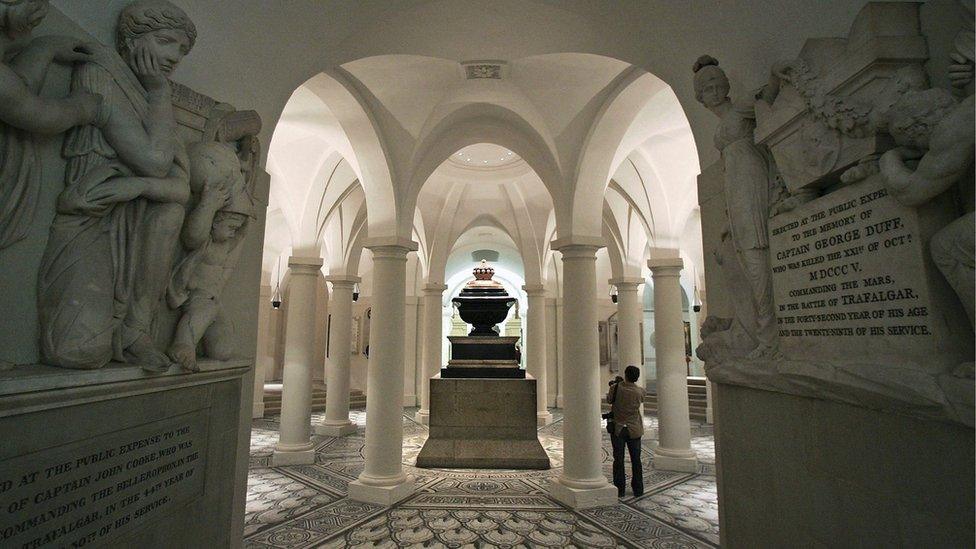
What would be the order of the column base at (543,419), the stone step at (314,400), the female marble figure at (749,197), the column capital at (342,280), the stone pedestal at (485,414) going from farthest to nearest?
the stone step at (314,400), the column base at (543,419), the column capital at (342,280), the stone pedestal at (485,414), the female marble figure at (749,197)

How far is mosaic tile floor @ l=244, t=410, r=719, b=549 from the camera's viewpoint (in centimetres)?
457

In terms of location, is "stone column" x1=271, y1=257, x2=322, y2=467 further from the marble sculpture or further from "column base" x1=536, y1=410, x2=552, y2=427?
"column base" x1=536, y1=410, x2=552, y2=427

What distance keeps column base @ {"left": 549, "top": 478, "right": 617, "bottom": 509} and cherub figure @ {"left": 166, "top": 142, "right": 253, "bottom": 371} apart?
4.53 m

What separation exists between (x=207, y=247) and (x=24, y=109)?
40.0 inches

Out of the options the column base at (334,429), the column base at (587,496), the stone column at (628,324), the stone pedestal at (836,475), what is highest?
the stone column at (628,324)

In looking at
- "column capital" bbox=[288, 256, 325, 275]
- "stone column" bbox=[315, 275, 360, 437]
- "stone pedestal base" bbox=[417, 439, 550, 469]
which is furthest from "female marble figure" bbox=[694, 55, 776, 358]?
"stone column" bbox=[315, 275, 360, 437]

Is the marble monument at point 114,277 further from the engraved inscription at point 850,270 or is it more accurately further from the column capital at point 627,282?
the column capital at point 627,282

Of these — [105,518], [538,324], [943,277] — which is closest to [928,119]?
[943,277]

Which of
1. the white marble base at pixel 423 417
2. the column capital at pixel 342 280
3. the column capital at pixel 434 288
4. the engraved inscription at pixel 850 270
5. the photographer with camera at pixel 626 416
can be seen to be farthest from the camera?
the column capital at pixel 434 288

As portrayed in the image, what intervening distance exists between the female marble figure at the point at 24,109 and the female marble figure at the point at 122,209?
11 centimetres

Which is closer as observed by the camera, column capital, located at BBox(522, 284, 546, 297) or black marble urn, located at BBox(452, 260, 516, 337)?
black marble urn, located at BBox(452, 260, 516, 337)

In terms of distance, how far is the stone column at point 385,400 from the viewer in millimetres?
5723

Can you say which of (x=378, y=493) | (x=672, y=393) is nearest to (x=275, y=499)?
(x=378, y=493)

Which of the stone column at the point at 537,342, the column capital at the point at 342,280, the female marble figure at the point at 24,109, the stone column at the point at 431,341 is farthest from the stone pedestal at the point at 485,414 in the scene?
the female marble figure at the point at 24,109
